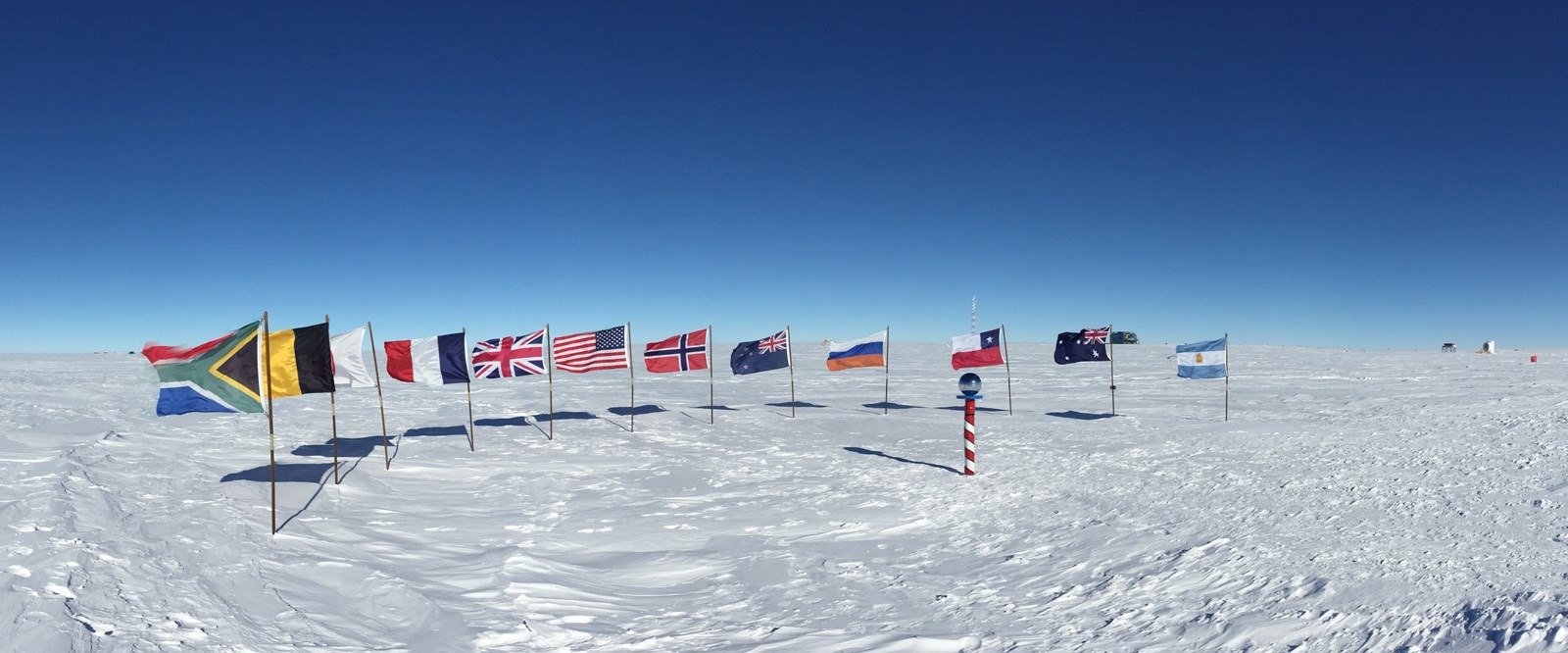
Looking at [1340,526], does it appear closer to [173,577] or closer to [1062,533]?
[1062,533]

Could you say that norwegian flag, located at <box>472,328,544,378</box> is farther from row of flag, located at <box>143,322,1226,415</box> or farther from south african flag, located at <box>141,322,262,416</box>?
south african flag, located at <box>141,322,262,416</box>

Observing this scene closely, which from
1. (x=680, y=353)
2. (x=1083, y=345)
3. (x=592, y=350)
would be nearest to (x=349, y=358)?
(x=592, y=350)

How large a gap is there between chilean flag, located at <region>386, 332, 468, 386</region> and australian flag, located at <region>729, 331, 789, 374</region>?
7.63m

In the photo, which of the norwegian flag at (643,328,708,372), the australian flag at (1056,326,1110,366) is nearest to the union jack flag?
the norwegian flag at (643,328,708,372)

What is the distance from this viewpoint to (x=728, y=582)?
8.12 m

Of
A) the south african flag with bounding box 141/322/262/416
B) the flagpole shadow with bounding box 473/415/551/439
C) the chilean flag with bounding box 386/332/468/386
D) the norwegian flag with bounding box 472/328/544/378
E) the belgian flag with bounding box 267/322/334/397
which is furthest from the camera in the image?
the flagpole shadow with bounding box 473/415/551/439

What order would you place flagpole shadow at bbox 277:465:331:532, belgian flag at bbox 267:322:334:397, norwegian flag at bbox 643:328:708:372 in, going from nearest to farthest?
flagpole shadow at bbox 277:465:331:532, belgian flag at bbox 267:322:334:397, norwegian flag at bbox 643:328:708:372

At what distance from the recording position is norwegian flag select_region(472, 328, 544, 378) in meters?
18.0

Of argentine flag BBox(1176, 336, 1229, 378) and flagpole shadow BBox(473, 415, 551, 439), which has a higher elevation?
argentine flag BBox(1176, 336, 1229, 378)

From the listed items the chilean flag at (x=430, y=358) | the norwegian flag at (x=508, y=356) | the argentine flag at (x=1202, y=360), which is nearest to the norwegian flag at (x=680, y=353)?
the norwegian flag at (x=508, y=356)

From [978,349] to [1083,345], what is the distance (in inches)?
128

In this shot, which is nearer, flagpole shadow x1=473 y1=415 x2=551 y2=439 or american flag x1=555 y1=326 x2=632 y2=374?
american flag x1=555 y1=326 x2=632 y2=374

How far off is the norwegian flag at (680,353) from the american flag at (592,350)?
1.57 meters

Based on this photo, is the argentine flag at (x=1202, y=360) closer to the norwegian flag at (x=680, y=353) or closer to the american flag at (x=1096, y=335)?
the american flag at (x=1096, y=335)
